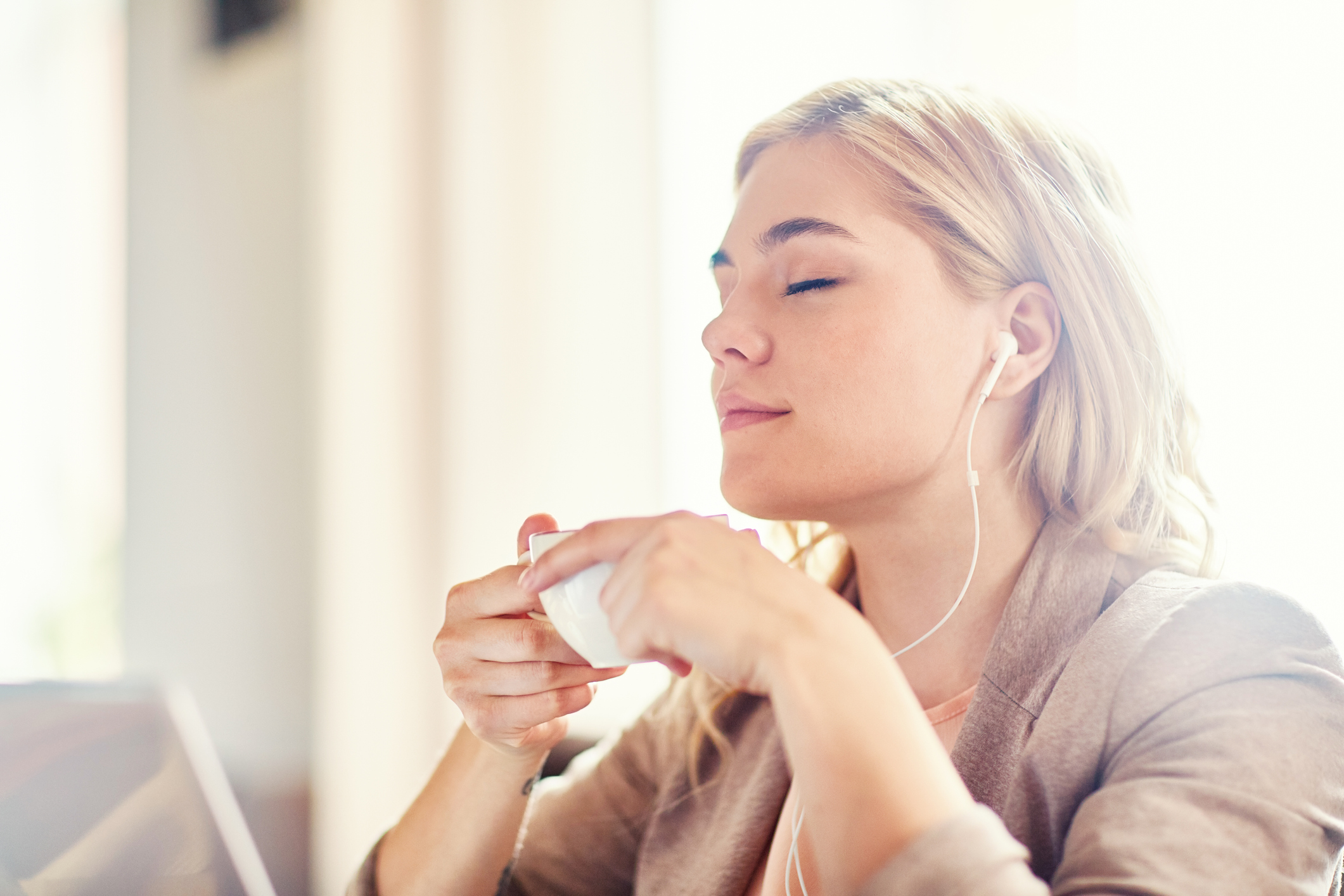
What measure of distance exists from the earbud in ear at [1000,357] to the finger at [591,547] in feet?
1.45

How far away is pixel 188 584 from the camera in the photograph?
228 centimetres

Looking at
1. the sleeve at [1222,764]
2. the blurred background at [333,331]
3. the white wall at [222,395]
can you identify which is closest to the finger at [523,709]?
the sleeve at [1222,764]

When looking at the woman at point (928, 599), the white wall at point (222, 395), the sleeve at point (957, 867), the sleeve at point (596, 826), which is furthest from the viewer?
the white wall at point (222, 395)

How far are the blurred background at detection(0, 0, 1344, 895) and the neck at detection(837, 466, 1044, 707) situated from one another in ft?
3.28

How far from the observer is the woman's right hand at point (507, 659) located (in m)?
0.87

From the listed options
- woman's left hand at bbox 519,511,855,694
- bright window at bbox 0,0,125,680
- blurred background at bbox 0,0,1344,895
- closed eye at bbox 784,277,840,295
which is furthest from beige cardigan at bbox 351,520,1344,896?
bright window at bbox 0,0,125,680

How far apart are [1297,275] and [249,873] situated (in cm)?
161

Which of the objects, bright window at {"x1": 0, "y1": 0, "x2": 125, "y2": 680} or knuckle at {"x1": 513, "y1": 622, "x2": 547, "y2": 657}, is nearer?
knuckle at {"x1": 513, "y1": 622, "x2": 547, "y2": 657}

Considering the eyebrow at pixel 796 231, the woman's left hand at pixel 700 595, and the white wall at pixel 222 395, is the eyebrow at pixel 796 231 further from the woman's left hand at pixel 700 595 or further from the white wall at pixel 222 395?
the white wall at pixel 222 395

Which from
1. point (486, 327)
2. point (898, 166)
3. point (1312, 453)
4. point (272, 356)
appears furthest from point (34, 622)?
point (1312, 453)

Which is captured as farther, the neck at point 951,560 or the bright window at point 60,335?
the bright window at point 60,335

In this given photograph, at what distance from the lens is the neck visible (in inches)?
40.3

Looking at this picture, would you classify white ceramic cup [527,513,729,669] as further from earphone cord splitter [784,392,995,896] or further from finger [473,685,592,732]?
earphone cord splitter [784,392,995,896]

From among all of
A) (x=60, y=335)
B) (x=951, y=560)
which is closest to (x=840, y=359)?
(x=951, y=560)
